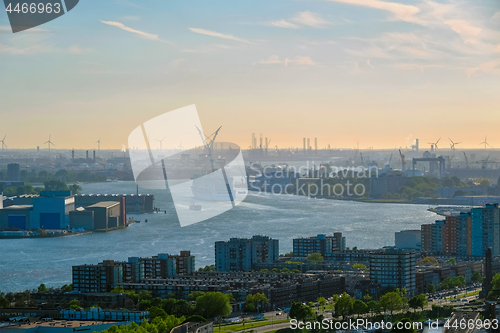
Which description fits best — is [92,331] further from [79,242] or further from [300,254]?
[79,242]

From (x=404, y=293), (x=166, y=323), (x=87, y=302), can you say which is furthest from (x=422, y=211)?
(x=166, y=323)

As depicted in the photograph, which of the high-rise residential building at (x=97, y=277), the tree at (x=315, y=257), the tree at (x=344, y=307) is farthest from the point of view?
Result: the tree at (x=315, y=257)

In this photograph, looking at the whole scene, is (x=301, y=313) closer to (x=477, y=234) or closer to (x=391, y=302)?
(x=391, y=302)

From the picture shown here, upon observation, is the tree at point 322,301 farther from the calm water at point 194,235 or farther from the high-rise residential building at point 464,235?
the high-rise residential building at point 464,235

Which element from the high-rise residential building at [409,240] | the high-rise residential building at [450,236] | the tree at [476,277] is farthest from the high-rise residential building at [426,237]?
the tree at [476,277]

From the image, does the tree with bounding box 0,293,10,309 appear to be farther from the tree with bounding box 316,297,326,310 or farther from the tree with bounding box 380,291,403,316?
the tree with bounding box 380,291,403,316

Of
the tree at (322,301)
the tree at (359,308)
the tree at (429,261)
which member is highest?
the tree at (359,308)
